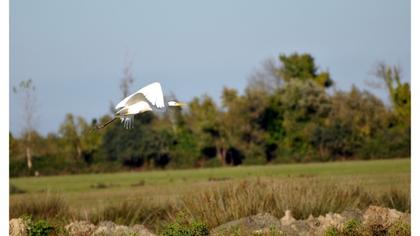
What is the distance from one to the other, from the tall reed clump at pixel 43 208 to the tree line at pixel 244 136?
31.0 meters

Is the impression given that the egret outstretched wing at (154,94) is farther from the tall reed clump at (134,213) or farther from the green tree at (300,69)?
the green tree at (300,69)

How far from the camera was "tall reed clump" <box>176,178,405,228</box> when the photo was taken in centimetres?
1211

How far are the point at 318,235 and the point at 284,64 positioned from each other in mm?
47407

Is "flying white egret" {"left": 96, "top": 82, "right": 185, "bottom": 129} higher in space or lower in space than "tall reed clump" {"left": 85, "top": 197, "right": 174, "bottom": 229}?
higher

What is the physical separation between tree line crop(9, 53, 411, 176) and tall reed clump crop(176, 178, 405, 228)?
31614mm

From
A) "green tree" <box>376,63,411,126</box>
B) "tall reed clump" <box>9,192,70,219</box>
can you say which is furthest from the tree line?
"tall reed clump" <box>9,192,70,219</box>

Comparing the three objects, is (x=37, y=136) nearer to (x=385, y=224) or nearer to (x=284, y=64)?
(x=284, y=64)

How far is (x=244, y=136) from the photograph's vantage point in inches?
1882

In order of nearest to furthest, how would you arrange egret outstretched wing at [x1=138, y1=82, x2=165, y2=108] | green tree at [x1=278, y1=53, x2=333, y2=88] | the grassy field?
egret outstretched wing at [x1=138, y1=82, x2=165, y2=108] < the grassy field < green tree at [x1=278, y1=53, x2=333, y2=88]

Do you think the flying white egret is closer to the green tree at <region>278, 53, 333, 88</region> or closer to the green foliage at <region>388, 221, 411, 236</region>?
the green foliage at <region>388, 221, 411, 236</region>

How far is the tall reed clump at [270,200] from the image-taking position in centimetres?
1211

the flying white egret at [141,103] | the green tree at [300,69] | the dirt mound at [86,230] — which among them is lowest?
the dirt mound at [86,230]

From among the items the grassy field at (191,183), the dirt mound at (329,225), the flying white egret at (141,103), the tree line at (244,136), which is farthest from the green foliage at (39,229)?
the tree line at (244,136)
